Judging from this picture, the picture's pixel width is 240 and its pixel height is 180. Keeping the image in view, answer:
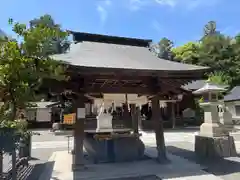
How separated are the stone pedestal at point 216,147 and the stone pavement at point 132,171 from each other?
1.09 m

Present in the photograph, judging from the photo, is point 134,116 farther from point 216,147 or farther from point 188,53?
point 188,53

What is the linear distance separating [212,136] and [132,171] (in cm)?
352

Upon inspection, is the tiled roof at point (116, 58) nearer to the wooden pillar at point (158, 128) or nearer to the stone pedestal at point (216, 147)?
the wooden pillar at point (158, 128)

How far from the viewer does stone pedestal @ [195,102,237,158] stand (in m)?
7.29

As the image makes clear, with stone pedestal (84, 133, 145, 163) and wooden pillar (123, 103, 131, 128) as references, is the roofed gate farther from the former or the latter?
wooden pillar (123, 103, 131, 128)

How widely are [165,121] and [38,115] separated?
44.1 feet

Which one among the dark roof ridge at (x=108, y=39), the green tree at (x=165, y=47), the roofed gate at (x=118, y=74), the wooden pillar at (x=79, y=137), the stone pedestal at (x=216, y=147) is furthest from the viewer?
the green tree at (x=165, y=47)

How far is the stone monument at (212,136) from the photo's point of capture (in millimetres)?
7305

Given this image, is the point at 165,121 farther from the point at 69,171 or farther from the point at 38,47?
the point at 38,47

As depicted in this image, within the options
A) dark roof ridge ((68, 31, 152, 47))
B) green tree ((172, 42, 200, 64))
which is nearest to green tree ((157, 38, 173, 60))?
green tree ((172, 42, 200, 64))

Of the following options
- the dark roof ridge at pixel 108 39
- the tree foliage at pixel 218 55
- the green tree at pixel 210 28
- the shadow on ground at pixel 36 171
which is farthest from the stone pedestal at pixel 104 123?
the green tree at pixel 210 28

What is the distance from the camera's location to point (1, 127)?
372cm

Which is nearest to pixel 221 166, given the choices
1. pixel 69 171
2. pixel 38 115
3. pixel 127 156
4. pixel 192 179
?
pixel 192 179

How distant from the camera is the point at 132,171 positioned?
5.84 meters
